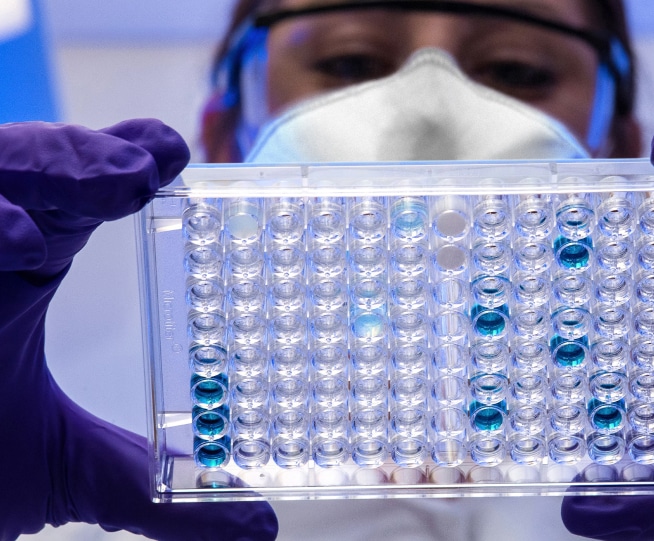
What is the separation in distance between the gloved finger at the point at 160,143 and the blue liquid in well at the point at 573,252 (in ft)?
1.16

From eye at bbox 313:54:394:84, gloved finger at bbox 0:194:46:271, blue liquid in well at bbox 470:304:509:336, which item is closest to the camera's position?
gloved finger at bbox 0:194:46:271

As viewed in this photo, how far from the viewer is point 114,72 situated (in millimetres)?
2146

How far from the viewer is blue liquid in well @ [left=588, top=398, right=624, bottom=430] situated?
784 mm

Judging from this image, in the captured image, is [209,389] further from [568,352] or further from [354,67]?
[354,67]

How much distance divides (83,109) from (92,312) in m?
0.69

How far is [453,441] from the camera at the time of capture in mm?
798

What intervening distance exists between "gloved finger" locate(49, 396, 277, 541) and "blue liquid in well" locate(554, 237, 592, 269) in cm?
45

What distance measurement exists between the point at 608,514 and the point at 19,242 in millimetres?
697

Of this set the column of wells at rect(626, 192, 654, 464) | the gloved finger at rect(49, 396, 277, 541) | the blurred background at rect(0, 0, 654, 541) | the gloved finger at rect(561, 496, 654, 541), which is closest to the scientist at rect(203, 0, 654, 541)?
the gloved finger at rect(561, 496, 654, 541)

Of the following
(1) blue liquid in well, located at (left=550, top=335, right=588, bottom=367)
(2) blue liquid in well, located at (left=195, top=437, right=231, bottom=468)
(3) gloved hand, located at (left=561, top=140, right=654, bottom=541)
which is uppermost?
(1) blue liquid in well, located at (left=550, top=335, right=588, bottom=367)

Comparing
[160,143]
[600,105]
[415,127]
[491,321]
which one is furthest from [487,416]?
[600,105]

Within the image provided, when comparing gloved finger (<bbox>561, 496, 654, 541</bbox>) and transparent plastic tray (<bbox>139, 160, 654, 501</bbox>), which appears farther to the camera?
gloved finger (<bbox>561, 496, 654, 541</bbox>)

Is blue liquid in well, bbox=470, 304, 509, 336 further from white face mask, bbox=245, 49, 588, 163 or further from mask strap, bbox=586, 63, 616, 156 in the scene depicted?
mask strap, bbox=586, 63, 616, 156

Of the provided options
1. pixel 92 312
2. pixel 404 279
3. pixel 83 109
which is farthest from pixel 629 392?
pixel 83 109
